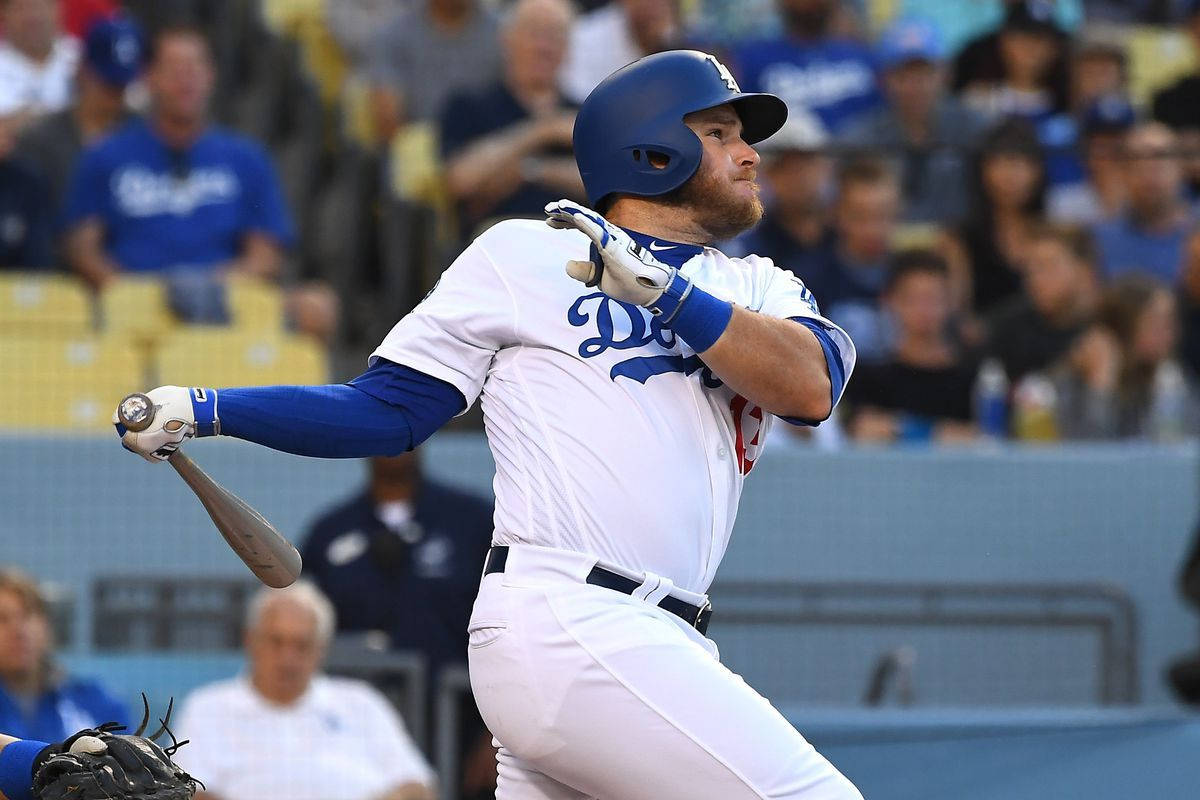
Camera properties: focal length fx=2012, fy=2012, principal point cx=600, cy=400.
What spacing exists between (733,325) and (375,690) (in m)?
4.05

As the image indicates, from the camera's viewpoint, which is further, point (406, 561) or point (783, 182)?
point (783, 182)

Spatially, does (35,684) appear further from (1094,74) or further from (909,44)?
(1094,74)

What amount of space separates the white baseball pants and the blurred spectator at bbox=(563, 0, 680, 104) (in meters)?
6.10

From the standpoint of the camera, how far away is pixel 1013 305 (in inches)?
344

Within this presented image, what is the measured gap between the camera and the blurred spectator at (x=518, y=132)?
845 centimetres

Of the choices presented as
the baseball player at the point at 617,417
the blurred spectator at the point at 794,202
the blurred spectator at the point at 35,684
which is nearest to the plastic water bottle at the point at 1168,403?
the blurred spectator at the point at 794,202

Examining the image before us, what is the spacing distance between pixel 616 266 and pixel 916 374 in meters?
5.10

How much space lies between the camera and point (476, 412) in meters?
8.47

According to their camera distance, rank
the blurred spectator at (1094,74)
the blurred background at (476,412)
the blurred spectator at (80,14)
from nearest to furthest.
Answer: the blurred background at (476,412) → the blurred spectator at (1094,74) → the blurred spectator at (80,14)

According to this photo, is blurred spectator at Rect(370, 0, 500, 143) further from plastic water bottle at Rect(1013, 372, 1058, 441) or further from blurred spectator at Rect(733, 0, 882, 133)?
plastic water bottle at Rect(1013, 372, 1058, 441)

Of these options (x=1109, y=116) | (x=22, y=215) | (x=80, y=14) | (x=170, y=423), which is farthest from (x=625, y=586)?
(x=80, y=14)

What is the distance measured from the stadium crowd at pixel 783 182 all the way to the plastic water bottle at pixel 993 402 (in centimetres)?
1

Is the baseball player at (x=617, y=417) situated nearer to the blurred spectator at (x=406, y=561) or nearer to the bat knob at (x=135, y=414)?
the bat knob at (x=135, y=414)

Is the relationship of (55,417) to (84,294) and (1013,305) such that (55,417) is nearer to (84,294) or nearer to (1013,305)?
(84,294)
